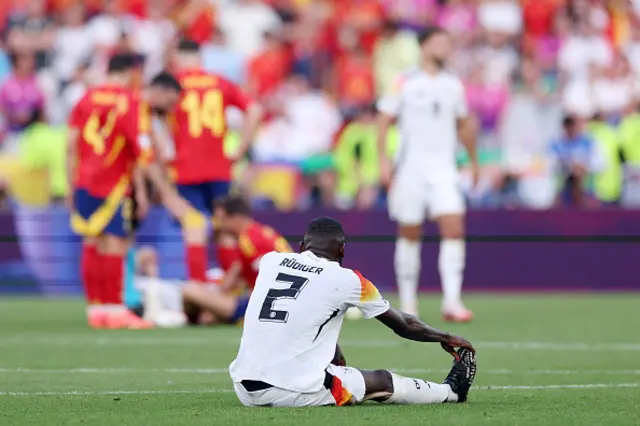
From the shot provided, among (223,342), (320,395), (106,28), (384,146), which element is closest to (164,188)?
(223,342)

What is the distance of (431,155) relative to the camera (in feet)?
43.6

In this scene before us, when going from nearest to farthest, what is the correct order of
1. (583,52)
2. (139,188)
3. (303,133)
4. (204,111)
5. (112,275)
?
(112,275), (139,188), (204,111), (303,133), (583,52)

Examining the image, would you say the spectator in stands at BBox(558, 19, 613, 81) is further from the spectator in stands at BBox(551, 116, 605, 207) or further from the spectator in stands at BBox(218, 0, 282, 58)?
the spectator in stands at BBox(218, 0, 282, 58)

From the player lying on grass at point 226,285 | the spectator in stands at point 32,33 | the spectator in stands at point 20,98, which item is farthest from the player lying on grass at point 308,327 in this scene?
the spectator in stands at point 32,33

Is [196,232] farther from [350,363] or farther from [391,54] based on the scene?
[391,54]

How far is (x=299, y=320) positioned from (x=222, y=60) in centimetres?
1399

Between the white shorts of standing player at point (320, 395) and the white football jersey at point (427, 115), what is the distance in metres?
6.41

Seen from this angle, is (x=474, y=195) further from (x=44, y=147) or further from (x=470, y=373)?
(x=470, y=373)

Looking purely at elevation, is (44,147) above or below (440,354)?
above

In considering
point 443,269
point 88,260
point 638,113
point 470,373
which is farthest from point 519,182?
point 470,373

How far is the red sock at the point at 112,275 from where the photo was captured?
1261cm

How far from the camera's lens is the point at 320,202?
61.0 feet

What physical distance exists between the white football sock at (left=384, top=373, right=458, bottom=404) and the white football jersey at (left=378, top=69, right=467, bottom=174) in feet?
20.3

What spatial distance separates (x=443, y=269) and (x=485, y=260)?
468 cm
